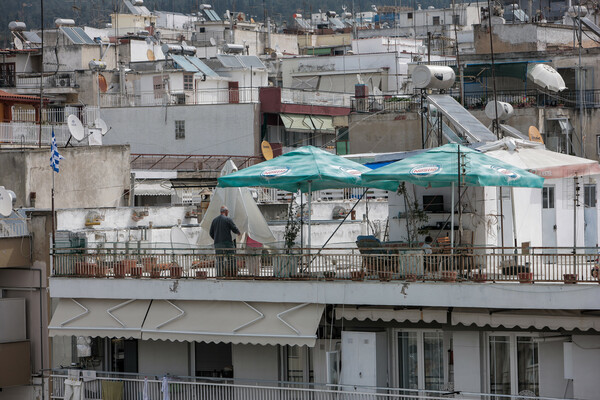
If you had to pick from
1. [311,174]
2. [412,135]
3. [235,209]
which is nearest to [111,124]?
[412,135]

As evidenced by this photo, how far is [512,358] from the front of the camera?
991 inches

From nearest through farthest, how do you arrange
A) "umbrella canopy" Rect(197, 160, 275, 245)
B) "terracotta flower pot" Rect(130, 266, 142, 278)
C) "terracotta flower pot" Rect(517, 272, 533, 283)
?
"terracotta flower pot" Rect(517, 272, 533, 283), "terracotta flower pot" Rect(130, 266, 142, 278), "umbrella canopy" Rect(197, 160, 275, 245)

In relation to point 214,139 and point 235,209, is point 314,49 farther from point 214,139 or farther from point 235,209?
point 235,209

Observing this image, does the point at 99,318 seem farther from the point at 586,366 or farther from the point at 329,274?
the point at 586,366

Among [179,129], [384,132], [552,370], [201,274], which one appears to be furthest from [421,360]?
[179,129]

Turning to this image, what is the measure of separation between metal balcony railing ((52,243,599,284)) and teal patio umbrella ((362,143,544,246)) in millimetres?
1052

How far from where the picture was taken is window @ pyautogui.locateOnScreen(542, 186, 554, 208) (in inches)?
1221

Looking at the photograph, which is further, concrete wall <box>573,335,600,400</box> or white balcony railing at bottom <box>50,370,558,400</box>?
white balcony railing at bottom <box>50,370,558,400</box>

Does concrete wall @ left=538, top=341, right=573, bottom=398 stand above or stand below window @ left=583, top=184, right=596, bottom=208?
below

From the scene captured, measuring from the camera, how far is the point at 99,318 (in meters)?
28.2

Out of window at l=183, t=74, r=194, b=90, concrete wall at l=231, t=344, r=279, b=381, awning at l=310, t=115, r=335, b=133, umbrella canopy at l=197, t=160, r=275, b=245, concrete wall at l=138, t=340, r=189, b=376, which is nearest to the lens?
concrete wall at l=231, t=344, r=279, b=381

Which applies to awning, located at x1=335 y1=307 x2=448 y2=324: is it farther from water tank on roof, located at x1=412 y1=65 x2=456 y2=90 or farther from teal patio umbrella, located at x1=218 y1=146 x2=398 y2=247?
water tank on roof, located at x1=412 y1=65 x2=456 y2=90

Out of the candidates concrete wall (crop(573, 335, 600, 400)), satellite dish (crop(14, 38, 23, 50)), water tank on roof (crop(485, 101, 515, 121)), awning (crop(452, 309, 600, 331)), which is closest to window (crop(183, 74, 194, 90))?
satellite dish (crop(14, 38, 23, 50))

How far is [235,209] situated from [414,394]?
23.8ft
